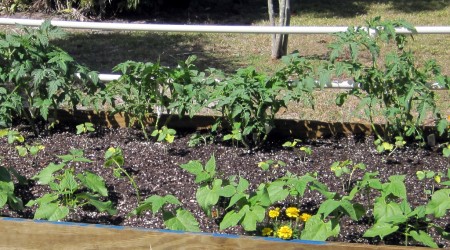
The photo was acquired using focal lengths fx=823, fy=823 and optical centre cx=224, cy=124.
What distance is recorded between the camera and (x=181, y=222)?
3514mm

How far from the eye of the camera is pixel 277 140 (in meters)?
5.07

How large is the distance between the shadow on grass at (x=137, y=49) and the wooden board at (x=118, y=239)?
5.38 meters

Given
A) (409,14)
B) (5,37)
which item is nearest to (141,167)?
(5,37)

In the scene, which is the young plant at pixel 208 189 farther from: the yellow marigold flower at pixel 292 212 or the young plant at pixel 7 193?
the young plant at pixel 7 193

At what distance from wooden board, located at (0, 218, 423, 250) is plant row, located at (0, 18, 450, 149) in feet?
5.31

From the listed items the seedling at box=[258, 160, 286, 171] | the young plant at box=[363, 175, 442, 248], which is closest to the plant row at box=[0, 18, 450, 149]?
the seedling at box=[258, 160, 286, 171]

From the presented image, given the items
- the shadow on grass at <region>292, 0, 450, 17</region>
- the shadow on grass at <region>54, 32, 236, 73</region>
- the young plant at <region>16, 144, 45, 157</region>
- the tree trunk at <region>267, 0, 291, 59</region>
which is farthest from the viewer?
the shadow on grass at <region>292, 0, 450, 17</region>

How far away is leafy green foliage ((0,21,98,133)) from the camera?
16.0ft

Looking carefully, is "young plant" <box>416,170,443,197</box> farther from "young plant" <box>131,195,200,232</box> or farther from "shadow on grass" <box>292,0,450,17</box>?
"shadow on grass" <box>292,0,450,17</box>

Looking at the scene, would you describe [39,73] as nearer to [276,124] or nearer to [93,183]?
[93,183]

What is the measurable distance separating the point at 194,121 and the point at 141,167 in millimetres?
663

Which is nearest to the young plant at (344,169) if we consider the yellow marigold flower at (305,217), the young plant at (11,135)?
the yellow marigold flower at (305,217)

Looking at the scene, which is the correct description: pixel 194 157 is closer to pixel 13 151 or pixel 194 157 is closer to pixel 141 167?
pixel 141 167

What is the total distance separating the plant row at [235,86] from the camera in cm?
464
